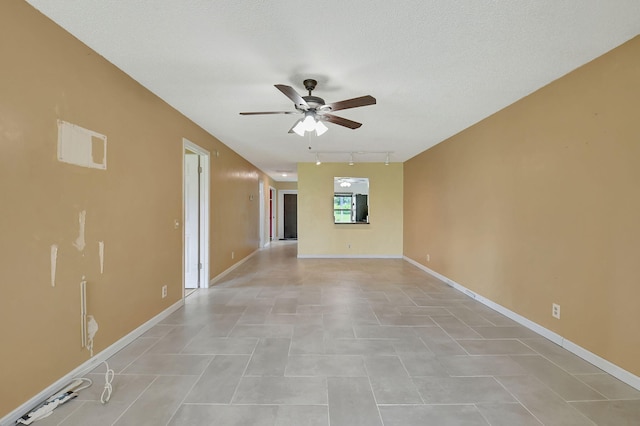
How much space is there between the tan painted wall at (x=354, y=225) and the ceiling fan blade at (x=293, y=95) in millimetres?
4256

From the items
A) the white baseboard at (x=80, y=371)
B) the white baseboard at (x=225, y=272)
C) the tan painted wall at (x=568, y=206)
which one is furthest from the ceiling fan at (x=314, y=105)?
the white baseboard at (x=225, y=272)

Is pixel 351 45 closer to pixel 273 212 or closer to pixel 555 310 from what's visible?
pixel 555 310

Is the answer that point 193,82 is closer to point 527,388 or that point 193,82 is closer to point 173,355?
point 173,355

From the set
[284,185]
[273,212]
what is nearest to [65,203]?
[273,212]

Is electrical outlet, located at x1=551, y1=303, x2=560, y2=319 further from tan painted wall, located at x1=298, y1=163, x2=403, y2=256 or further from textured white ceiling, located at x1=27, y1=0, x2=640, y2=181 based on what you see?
tan painted wall, located at x1=298, y1=163, x2=403, y2=256

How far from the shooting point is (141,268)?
8.49ft

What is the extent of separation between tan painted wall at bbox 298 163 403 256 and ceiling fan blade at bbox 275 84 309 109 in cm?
426

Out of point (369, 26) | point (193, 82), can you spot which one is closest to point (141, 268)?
point (193, 82)

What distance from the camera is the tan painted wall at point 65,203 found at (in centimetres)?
146

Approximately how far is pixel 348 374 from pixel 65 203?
2.29 meters

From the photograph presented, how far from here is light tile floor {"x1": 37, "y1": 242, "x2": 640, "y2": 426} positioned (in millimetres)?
1554

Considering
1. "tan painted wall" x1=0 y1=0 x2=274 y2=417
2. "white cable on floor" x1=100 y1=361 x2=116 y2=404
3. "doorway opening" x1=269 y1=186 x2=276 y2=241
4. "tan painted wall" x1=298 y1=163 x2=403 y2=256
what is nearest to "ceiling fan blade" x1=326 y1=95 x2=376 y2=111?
"tan painted wall" x1=0 y1=0 x2=274 y2=417

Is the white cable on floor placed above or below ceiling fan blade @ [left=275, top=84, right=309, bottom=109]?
below

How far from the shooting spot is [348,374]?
1.94m
